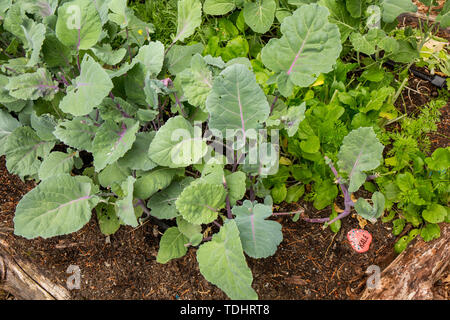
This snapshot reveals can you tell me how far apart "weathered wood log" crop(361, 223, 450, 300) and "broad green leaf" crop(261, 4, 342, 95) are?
2.84 ft

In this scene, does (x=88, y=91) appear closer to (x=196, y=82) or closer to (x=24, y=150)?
(x=196, y=82)

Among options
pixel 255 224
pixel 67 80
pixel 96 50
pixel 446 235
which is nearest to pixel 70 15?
pixel 96 50

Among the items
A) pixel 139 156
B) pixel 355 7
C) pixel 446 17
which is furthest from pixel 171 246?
pixel 446 17

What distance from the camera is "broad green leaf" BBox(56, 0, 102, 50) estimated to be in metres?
1.64

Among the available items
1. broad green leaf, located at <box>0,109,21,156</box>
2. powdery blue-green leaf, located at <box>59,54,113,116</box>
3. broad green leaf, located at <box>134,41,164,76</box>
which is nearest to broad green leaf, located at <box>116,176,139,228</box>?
powdery blue-green leaf, located at <box>59,54,113,116</box>

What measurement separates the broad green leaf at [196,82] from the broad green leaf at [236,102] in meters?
0.11

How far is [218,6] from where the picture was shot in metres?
2.34

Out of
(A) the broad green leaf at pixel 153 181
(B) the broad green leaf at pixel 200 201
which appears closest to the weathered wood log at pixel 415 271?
(B) the broad green leaf at pixel 200 201

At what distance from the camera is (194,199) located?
4.96 ft

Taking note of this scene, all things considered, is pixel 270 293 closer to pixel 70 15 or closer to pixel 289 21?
pixel 289 21

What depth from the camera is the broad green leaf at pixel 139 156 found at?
5.44ft

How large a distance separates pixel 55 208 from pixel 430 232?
1.57 m

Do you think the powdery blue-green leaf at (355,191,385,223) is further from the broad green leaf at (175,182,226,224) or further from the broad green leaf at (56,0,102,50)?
the broad green leaf at (56,0,102,50)

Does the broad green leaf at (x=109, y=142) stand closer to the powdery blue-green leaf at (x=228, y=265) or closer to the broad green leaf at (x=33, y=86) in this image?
the broad green leaf at (x=33, y=86)
